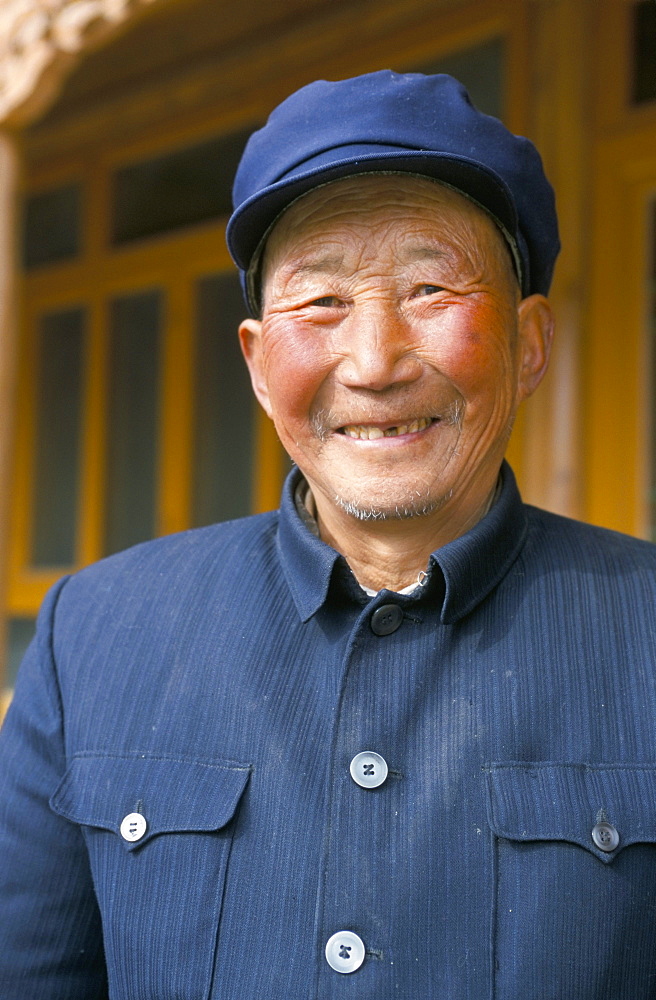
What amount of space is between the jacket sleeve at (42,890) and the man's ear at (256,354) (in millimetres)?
553

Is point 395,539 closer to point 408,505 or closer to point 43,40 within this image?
point 408,505

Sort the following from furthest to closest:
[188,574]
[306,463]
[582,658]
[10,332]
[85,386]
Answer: [85,386], [10,332], [188,574], [306,463], [582,658]

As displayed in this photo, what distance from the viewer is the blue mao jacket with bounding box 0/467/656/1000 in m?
1.22

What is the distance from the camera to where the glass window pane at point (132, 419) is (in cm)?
491

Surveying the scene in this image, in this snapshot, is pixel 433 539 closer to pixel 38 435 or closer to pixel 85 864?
pixel 85 864

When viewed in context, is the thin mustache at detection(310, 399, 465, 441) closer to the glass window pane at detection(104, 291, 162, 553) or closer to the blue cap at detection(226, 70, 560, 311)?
the blue cap at detection(226, 70, 560, 311)

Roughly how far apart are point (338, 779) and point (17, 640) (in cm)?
431

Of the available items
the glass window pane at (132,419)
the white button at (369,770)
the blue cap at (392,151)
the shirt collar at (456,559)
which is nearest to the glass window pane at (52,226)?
the glass window pane at (132,419)

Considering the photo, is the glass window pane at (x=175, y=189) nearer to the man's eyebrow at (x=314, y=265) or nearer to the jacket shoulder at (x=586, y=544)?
the man's eyebrow at (x=314, y=265)

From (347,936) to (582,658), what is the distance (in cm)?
45

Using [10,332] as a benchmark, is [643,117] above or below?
above

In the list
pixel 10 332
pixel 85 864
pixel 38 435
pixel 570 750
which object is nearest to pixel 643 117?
pixel 10 332

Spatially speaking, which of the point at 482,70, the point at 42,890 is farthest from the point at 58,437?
the point at 42,890

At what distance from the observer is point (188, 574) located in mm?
1579
